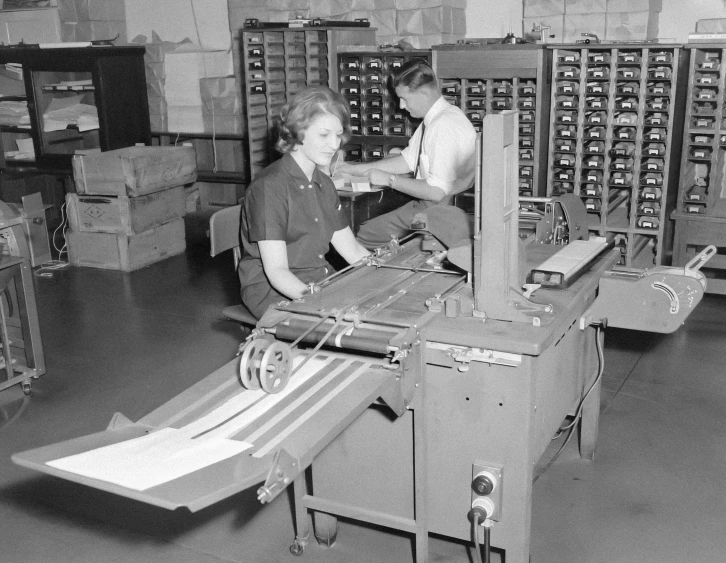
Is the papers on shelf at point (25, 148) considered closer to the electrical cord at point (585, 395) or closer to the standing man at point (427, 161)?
the standing man at point (427, 161)

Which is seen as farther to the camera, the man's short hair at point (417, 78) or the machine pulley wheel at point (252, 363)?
the man's short hair at point (417, 78)

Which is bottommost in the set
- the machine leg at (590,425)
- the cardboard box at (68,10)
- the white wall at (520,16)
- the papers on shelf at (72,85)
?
the machine leg at (590,425)

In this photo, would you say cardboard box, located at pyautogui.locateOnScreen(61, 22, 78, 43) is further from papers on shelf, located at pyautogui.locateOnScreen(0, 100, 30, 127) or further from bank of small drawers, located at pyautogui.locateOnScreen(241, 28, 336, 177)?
bank of small drawers, located at pyautogui.locateOnScreen(241, 28, 336, 177)

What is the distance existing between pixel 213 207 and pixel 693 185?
4521mm

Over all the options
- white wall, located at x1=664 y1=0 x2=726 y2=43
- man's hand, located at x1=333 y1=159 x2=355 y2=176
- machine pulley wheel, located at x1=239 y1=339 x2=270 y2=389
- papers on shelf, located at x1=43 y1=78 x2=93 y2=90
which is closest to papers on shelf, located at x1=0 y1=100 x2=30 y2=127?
papers on shelf, located at x1=43 y1=78 x2=93 y2=90

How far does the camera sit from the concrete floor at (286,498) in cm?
268

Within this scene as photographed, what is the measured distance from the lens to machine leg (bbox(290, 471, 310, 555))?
102 inches

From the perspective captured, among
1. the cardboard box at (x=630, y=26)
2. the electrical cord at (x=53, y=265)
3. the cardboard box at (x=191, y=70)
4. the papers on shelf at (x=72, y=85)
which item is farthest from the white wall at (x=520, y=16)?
the electrical cord at (x=53, y=265)

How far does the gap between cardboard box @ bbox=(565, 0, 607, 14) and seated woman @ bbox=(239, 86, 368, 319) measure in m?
3.24

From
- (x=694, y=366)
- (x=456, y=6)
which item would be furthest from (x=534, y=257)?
(x=456, y=6)

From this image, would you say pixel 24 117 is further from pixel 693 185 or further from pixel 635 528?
pixel 635 528

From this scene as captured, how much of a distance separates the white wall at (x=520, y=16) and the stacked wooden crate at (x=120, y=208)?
107 inches

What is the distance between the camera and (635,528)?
2.74 metres

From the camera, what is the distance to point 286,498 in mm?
2996
